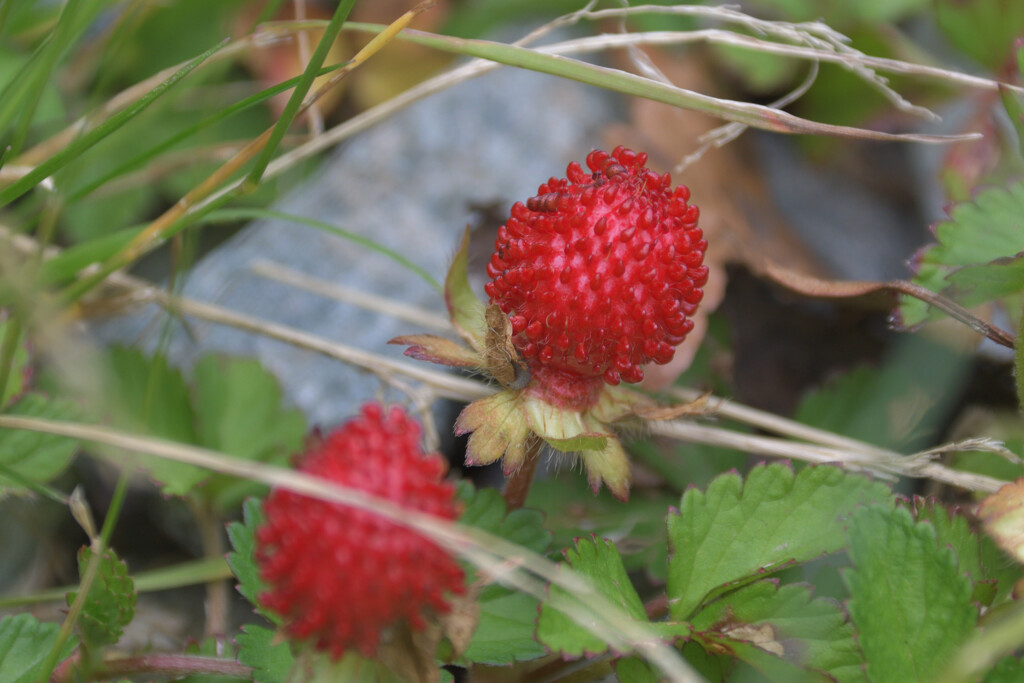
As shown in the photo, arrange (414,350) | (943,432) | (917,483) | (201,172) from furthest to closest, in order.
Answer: (201,172) → (943,432) → (917,483) → (414,350)

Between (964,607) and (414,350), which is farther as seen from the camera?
(414,350)

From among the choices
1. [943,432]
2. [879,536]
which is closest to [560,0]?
[943,432]

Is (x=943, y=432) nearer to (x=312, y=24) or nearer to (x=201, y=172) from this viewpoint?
(x=312, y=24)

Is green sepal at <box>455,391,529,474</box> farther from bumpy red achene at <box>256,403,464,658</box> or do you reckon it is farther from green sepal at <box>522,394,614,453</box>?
bumpy red achene at <box>256,403,464,658</box>

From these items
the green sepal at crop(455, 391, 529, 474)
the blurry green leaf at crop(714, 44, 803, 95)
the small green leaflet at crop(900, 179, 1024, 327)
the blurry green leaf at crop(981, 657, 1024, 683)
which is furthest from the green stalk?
the blurry green leaf at crop(714, 44, 803, 95)

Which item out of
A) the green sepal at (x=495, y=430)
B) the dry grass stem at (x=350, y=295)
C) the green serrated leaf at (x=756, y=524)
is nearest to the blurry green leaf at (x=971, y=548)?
the green serrated leaf at (x=756, y=524)

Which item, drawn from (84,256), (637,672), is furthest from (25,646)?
(637,672)

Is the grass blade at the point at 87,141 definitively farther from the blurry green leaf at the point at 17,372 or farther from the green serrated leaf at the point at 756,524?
the green serrated leaf at the point at 756,524
